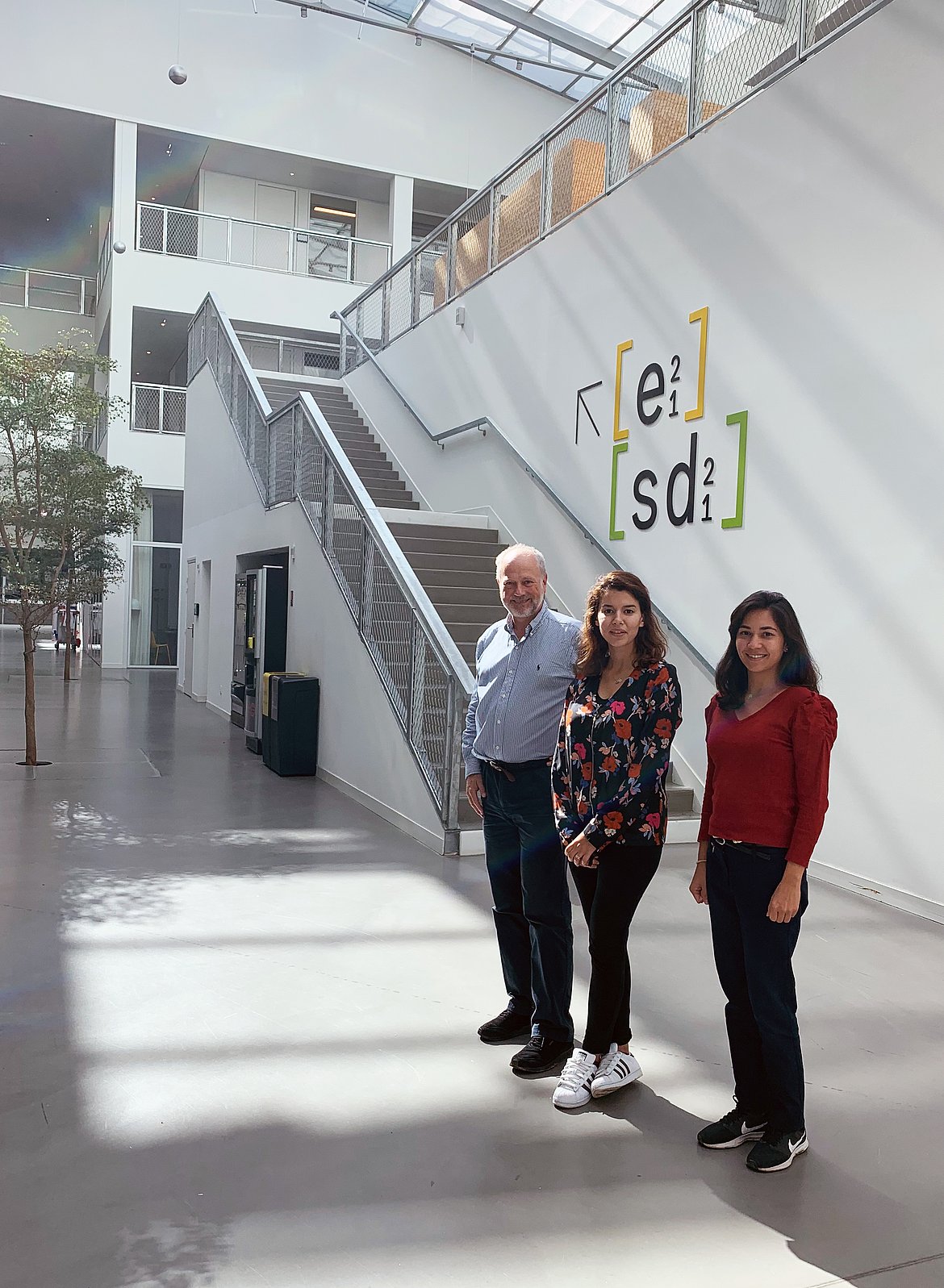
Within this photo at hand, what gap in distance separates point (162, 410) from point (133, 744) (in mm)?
11341

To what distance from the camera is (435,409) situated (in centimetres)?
1141

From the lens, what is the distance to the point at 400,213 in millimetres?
20656

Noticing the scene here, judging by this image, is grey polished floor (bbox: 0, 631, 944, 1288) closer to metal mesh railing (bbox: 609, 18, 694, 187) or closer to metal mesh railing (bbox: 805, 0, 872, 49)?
metal mesh railing (bbox: 805, 0, 872, 49)

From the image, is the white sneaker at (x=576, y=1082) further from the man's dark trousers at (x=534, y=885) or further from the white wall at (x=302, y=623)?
the white wall at (x=302, y=623)

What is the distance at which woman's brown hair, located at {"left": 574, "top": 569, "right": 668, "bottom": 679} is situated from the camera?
9.70 feet

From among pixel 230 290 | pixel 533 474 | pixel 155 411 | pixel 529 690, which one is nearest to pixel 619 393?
pixel 533 474

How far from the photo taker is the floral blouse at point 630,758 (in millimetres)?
2904

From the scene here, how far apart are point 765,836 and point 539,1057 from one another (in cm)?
115

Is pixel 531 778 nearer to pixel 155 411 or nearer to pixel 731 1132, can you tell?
pixel 731 1132

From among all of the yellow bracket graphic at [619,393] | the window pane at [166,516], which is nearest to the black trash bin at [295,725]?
the yellow bracket graphic at [619,393]

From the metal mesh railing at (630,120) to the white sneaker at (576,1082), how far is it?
5.30 metres

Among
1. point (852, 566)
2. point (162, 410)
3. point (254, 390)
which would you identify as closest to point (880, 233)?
point (852, 566)

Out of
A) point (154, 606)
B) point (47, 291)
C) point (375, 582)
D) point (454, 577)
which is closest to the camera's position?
point (375, 582)

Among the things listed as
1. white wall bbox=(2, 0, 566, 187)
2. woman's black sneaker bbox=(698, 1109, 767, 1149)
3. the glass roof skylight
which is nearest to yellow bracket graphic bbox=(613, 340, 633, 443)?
woman's black sneaker bbox=(698, 1109, 767, 1149)
